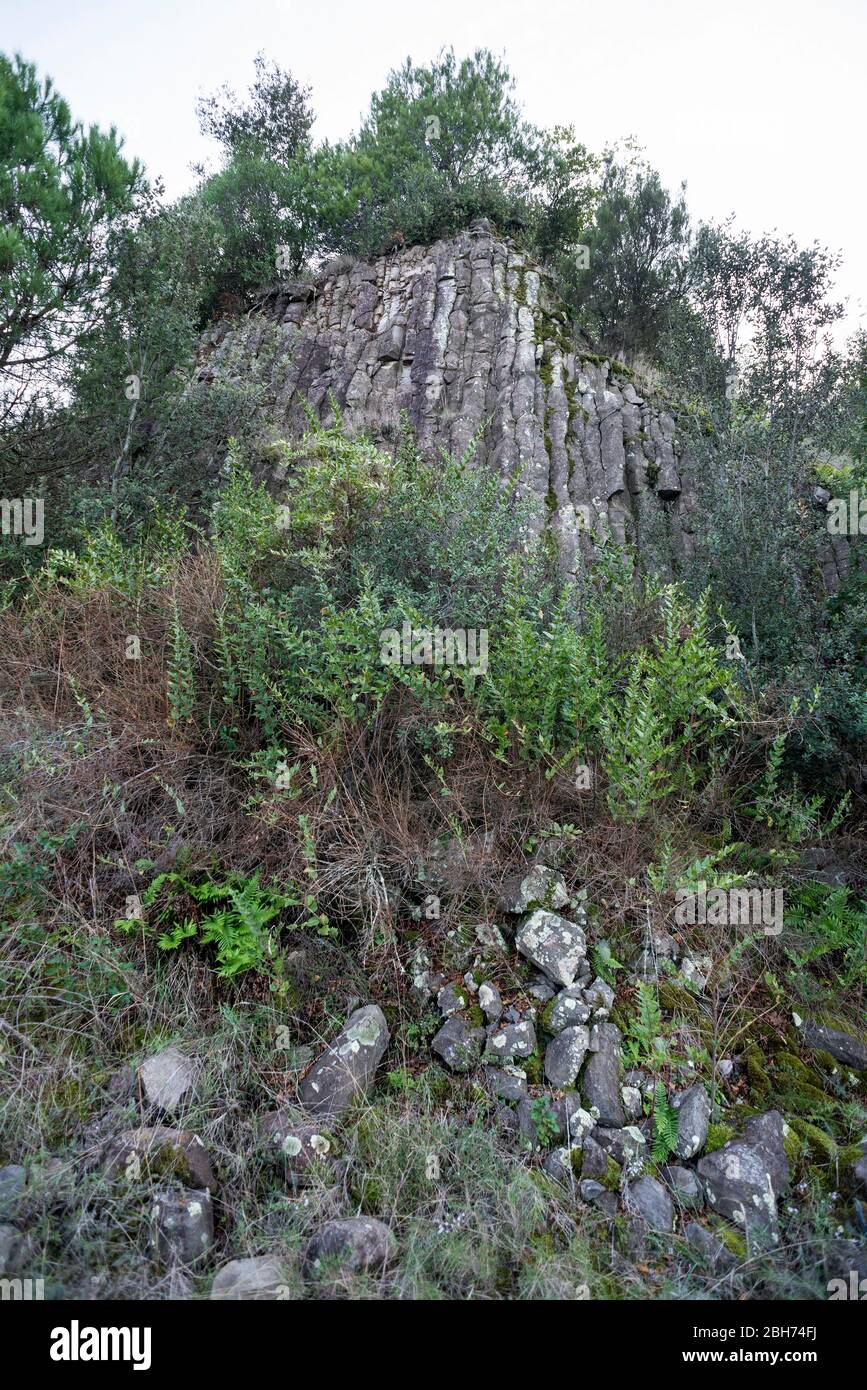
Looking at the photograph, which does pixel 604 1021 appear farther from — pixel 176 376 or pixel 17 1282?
pixel 176 376

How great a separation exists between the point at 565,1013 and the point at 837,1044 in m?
1.37

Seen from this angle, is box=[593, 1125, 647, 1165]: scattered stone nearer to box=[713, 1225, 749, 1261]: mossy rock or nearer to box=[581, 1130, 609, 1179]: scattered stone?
box=[581, 1130, 609, 1179]: scattered stone

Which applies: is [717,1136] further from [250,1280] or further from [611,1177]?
[250,1280]

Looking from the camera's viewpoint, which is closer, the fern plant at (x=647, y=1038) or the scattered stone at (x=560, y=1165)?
the scattered stone at (x=560, y=1165)

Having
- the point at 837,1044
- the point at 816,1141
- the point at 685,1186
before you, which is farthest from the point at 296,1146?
the point at 837,1044

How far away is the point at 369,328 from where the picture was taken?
35.4 ft

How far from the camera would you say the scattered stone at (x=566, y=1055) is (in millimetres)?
2975

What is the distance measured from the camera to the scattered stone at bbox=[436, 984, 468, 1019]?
325 cm

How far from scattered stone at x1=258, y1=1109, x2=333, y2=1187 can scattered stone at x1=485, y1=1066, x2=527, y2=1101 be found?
754 mm

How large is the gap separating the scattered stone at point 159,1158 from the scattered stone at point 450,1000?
119 centimetres

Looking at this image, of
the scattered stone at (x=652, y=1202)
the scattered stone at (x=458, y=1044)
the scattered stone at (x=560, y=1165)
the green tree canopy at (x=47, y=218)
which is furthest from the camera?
the green tree canopy at (x=47, y=218)

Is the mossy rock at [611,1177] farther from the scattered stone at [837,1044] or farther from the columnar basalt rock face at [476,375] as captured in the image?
the columnar basalt rock face at [476,375]

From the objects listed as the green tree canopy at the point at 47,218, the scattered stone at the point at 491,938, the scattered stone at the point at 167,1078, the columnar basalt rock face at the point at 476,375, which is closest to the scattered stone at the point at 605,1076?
the scattered stone at the point at 491,938

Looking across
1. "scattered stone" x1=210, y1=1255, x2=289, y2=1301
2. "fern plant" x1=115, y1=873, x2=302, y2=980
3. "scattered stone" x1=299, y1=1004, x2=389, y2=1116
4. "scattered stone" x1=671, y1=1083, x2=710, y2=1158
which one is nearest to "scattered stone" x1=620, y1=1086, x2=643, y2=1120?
"scattered stone" x1=671, y1=1083, x2=710, y2=1158
